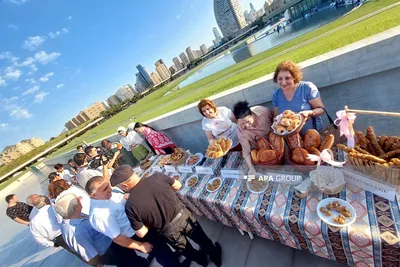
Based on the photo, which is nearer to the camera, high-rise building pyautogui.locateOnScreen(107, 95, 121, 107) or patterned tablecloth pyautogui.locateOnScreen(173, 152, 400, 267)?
patterned tablecloth pyautogui.locateOnScreen(173, 152, 400, 267)

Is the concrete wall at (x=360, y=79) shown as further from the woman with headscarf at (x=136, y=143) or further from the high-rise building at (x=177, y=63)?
the high-rise building at (x=177, y=63)

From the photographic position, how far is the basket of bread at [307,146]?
158 cm

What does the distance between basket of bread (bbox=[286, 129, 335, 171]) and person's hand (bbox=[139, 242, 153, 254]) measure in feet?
6.24

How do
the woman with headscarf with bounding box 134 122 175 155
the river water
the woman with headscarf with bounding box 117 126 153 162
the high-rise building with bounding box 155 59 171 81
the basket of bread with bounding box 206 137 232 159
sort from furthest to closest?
the high-rise building with bounding box 155 59 171 81, the river water, the woman with headscarf with bounding box 117 126 153 162, the woman with headscarf with bounding box 134 122 175 155, the basket of bread with bounding box 206 137 232 159

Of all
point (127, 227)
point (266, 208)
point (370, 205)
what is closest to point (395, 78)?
point (370, 205)

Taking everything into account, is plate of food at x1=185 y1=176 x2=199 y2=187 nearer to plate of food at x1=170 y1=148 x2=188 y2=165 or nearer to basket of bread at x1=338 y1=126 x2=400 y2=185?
plate of food at x1=170 y1=148 x2=188 y2=165

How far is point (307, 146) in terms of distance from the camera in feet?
5.34

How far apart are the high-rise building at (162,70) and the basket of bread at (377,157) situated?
8721 centimetres

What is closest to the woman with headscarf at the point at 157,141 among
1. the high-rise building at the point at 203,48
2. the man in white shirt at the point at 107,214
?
the man in white shirt at the point at 107,214

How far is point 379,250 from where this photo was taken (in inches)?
44.3

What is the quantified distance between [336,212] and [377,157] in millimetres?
472

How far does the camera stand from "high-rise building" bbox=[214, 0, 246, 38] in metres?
78.9

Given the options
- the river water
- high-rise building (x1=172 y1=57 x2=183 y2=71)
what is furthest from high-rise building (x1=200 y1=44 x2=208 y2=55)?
the river water

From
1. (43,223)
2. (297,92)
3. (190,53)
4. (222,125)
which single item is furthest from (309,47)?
(190,53)
